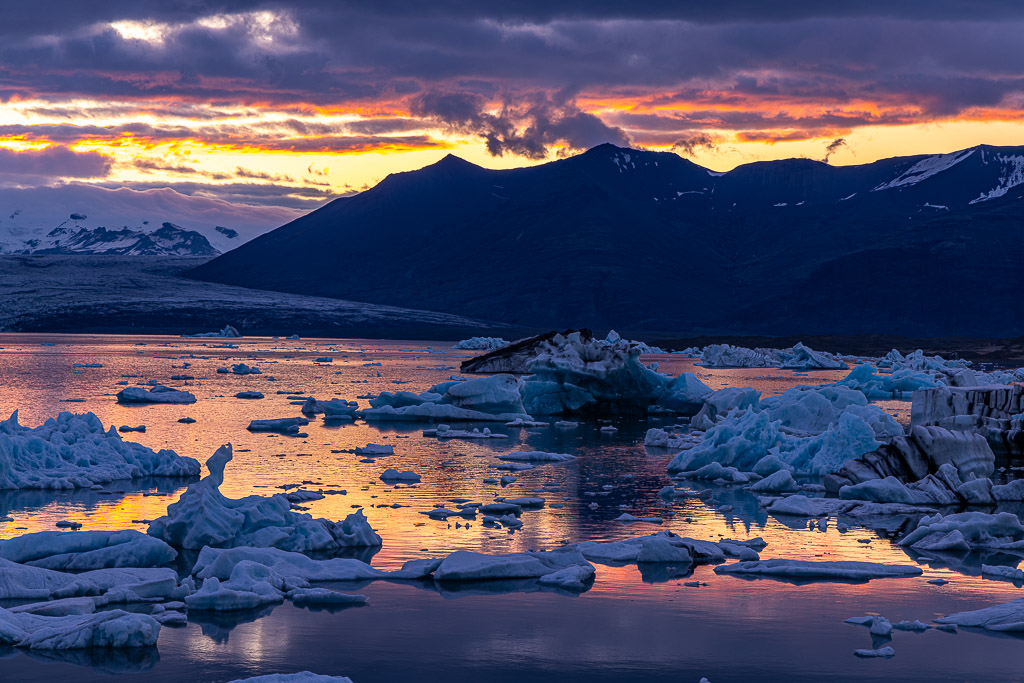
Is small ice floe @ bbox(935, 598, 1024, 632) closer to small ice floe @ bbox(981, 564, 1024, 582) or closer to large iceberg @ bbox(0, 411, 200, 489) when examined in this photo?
small ice floe @ bbox(981, 564, 1024, 582)

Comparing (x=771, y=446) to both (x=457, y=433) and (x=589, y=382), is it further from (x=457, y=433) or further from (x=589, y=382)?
(x=589, y=382)

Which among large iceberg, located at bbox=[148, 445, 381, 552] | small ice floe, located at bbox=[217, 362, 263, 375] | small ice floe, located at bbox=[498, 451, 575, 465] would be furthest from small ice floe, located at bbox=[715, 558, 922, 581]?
small ice floe, located at bbox=[217, 362, 263, 375]

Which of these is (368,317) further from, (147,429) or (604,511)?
(604,511)

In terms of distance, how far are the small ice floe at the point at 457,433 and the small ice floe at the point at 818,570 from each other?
546 inches

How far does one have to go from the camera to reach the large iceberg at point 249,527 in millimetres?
12867

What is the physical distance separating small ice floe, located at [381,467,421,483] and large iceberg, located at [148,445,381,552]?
204 inches

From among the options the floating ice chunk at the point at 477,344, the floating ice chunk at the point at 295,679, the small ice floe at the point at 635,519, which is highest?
the floating ice chunk at the point at 477,344

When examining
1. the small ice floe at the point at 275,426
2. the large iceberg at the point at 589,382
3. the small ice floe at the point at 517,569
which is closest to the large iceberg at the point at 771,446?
the small ice floe at the point at 517,569

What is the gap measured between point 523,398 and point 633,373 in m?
3.73

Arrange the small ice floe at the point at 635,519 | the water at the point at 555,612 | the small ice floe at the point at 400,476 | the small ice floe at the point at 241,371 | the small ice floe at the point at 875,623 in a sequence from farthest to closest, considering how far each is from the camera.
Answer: the small ice floe at the point at 241,371 < the small ice floe at the point at 400,476 < the small ice floe at the point at 635,519 < the small ice floe at the point at 875,623 < the water at the point at 555,612

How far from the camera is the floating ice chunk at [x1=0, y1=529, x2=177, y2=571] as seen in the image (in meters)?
11.7

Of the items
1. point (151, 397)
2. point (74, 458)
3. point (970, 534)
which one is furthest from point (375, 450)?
point (151, 397)

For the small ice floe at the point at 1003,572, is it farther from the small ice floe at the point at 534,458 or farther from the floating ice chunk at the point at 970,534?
the small ice floe at the point at 534,458

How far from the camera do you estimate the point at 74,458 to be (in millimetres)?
18500
